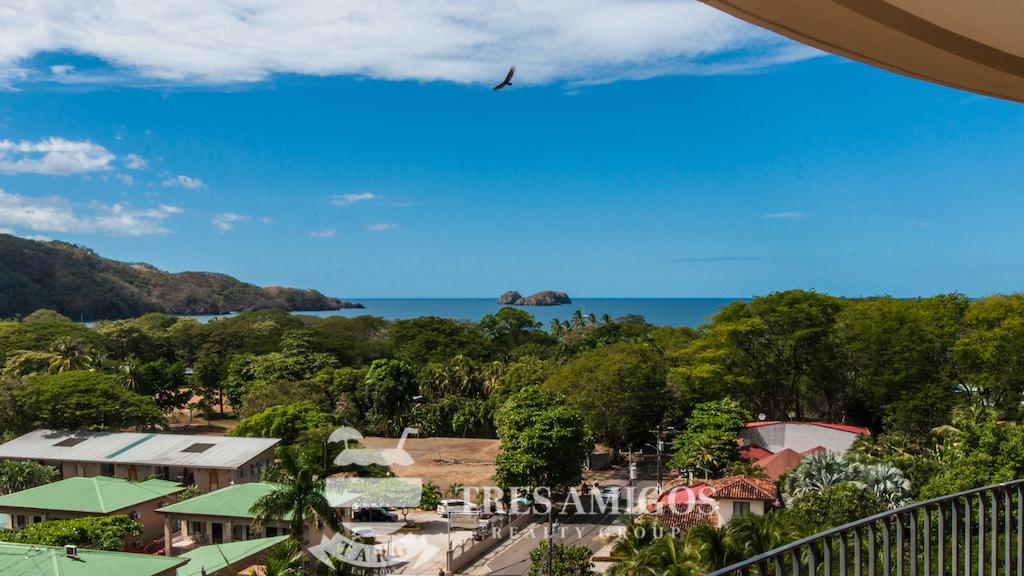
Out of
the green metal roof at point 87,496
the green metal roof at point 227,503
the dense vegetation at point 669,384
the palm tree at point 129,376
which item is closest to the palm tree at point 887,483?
the dense vegetation at point 669,384

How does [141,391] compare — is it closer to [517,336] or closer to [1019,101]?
[517,336]

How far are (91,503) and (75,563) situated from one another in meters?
5.27

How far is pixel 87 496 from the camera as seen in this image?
587 inches

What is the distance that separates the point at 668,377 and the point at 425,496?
9891 millimetres

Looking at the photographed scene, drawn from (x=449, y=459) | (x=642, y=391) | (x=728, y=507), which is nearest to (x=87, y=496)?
(x=449, y=459)

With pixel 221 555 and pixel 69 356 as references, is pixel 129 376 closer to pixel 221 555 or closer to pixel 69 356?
pixel 69 356

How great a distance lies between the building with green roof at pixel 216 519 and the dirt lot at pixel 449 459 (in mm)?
6571

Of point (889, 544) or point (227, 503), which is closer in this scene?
point (889, 544)

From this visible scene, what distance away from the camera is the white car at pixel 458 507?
17.7m

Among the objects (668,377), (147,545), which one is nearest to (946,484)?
(668,377)

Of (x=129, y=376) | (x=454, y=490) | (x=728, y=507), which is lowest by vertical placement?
(x=454, y=490)

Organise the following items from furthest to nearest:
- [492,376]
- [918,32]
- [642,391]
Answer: [492,376]
[642,391]
[918,32]

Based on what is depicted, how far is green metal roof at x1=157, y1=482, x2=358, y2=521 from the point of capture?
14.5m

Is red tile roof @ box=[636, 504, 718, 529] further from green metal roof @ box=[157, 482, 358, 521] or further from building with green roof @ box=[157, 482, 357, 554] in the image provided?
green metal roof @ box=[157, 482, 358, 521]
